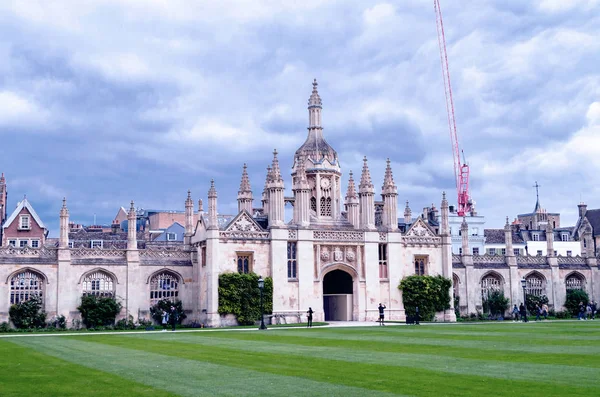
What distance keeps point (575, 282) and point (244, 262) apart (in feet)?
116

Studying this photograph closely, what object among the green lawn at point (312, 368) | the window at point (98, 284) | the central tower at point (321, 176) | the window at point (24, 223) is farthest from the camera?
the window at point (24, 223)

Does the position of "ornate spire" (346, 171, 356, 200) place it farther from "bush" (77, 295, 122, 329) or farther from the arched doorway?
"bush" (77, 295, 122, 329)

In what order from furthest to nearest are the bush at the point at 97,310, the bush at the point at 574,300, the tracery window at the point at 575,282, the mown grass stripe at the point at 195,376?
1. the tracery window at the point at 575,282
2. the bush at the point at 574,300
3. the bush at the point at 97,310
4. the mown grass stripe at the point at 195,376

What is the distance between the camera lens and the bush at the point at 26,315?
56.3m

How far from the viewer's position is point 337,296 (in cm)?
6700

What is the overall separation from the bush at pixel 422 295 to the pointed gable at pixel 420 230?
3975 mm

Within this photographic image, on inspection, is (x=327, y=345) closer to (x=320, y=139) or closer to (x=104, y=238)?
(x=320, y=139)

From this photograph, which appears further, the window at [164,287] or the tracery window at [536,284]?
the tracery window at [536,284]

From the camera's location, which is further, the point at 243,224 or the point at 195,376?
the point at 243,224

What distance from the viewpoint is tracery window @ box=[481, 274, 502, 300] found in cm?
7362

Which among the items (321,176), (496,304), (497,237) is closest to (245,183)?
(321,176)

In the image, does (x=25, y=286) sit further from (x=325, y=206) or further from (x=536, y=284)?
(x=536, y=284)

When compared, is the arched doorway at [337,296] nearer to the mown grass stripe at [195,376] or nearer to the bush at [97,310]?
the bush at [97,310]

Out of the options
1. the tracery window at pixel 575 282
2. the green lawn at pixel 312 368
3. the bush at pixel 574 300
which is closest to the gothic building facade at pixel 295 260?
the bush at pixel 574 300
